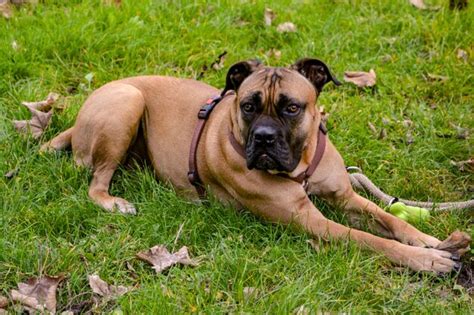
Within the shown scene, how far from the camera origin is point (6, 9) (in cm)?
642

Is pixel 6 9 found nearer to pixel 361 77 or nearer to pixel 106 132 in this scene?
pixel 106 132

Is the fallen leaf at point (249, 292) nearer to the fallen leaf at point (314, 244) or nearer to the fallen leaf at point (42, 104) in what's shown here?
the fallen leaf at point (314, 244)

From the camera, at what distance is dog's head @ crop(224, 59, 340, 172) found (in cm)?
398

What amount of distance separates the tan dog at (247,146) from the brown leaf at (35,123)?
0.22 meters

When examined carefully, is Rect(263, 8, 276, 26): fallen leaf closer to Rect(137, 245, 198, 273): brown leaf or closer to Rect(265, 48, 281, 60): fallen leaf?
Rect(265, 48, 281, 60): fallen leaf

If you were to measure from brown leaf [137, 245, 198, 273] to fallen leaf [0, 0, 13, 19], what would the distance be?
127 inches

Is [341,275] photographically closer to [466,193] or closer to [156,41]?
[466,193]

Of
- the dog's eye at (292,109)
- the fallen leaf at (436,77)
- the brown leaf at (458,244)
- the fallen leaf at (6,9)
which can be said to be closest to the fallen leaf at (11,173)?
the dog's eye at (292,109)

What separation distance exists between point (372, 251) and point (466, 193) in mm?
1072

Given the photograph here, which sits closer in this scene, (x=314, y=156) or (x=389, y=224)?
(x=389, y=224)

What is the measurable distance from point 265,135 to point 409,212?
3.22 ft

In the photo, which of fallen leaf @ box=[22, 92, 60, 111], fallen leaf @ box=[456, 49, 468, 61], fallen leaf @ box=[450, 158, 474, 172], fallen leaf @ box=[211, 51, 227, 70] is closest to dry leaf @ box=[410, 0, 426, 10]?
fallen leaf @ box=[456, 49, 468, 61]

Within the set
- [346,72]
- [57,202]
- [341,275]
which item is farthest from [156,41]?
[341,275]

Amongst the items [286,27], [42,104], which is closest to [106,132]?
[42,104]
